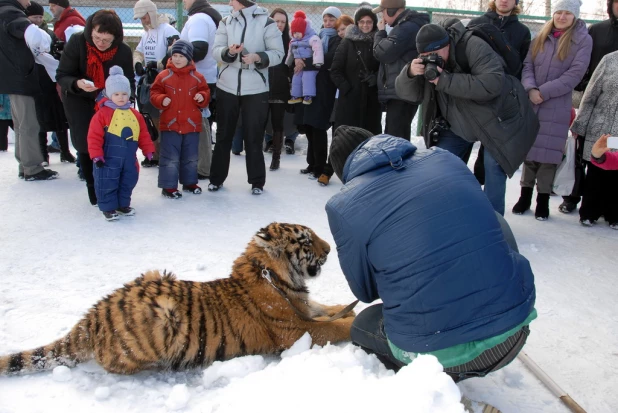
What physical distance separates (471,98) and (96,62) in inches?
148

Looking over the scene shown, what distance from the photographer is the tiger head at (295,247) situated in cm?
292

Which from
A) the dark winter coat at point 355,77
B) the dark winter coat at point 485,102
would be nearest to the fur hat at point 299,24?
the dark winter coat at point 355,77

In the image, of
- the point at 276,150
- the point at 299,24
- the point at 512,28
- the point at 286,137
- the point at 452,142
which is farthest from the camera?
the point at 286,137

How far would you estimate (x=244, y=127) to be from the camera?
235 inches

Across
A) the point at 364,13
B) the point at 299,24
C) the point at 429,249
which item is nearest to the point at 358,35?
the point at 364,13

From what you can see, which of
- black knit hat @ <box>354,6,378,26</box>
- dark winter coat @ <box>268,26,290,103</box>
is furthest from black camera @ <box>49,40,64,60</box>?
black knit hat @ <box>354,6,378,26</box>

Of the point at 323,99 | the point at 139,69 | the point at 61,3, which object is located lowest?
the point at 323,99

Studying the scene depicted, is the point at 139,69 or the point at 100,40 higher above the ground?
the point at 100,40

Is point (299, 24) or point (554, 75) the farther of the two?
point (299, 24)

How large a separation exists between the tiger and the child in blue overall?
427 centimetres

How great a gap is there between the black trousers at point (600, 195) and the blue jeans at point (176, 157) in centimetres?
439

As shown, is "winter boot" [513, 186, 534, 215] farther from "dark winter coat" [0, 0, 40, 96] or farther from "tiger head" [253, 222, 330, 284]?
"dark winter coat" [0, 0, 40, 96]

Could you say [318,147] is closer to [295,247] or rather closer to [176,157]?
[176,157]

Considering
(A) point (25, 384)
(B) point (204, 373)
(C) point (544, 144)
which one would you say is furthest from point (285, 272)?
(C) point (544, 144)
